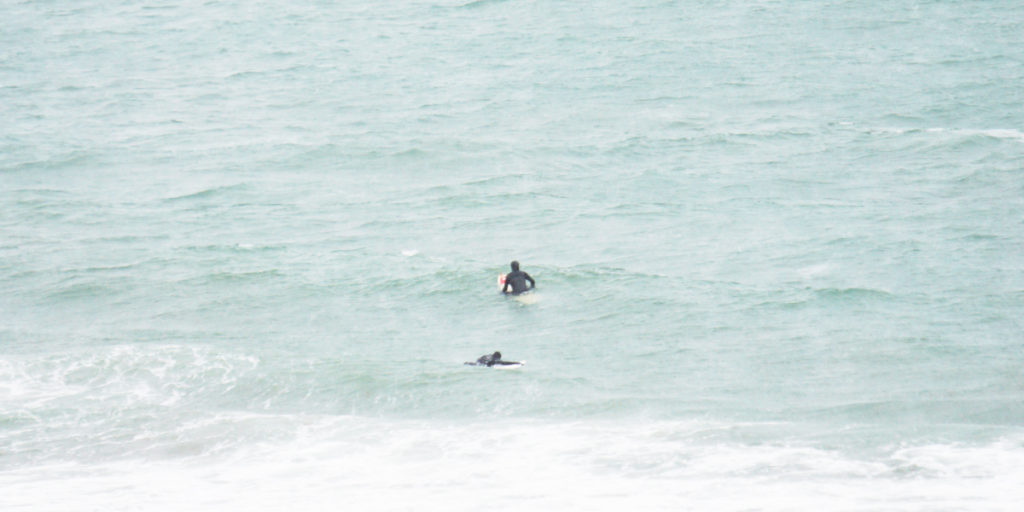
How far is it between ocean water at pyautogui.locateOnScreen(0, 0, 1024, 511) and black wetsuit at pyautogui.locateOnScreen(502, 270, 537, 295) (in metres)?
0.34

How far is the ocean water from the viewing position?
18484 millimetres

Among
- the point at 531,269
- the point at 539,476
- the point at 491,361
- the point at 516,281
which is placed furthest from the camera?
the point at 531,269

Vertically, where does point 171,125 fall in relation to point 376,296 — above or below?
above

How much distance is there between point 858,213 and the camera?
3064 cm

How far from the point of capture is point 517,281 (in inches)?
1031

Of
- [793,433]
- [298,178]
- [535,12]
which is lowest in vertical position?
[793,433]

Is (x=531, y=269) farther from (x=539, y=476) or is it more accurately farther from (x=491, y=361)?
(x=539, y=476)

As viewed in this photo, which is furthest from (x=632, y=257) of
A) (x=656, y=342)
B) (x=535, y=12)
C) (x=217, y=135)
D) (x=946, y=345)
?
(x=535, y=12)

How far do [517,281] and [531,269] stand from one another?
186 centimetres

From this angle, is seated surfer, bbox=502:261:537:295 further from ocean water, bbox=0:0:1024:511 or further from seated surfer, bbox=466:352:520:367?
seated surfer, bbox=466:352:520:367

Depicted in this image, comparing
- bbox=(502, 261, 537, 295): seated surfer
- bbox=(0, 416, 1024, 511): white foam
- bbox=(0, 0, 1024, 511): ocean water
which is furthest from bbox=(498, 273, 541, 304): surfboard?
bbox=(0, 416, 1024, 511): white foam

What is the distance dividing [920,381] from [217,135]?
2810 cm

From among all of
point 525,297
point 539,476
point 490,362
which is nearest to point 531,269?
point 525,297

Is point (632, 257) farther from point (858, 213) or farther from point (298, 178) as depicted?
point (298, 178)
